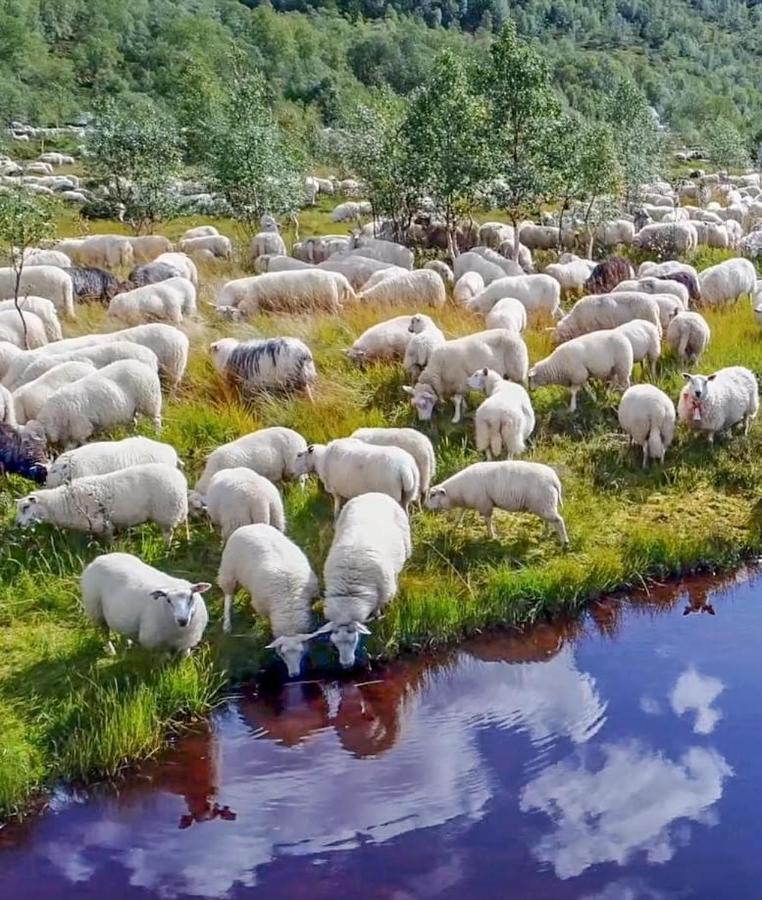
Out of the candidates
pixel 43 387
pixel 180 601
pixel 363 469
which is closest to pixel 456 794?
pixel 180 601

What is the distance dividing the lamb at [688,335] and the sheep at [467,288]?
139 inches

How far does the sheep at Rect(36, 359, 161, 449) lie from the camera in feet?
33.7

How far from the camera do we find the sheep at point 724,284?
55.3ft

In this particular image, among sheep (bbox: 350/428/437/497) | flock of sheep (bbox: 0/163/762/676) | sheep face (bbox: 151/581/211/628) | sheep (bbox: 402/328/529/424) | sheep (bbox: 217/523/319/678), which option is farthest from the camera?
sheep (bbox: 402/328/529/424)

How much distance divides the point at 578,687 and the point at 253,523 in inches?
118

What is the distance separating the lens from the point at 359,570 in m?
7.67

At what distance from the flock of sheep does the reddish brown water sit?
740 millimetres

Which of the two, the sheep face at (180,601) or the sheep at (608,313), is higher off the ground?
the sheep at (608,313)

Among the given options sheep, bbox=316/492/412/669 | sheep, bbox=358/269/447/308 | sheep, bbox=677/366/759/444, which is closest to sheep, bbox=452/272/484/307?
sheep, bbox=358/269/447/308

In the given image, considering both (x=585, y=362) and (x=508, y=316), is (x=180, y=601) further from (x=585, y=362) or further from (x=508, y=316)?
(x=508, y=316)

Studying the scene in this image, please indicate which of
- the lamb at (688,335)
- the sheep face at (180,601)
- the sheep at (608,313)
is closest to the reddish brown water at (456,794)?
the sheep face at (180,601)

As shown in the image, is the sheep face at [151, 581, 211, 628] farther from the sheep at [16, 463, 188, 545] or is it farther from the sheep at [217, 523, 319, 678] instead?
the sheep at [16, 463, 188, 545]

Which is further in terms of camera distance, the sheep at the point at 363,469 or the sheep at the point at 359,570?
the sheep at the point at 363,469

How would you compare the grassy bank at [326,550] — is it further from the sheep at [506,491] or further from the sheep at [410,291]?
the sheep at [410,291]
